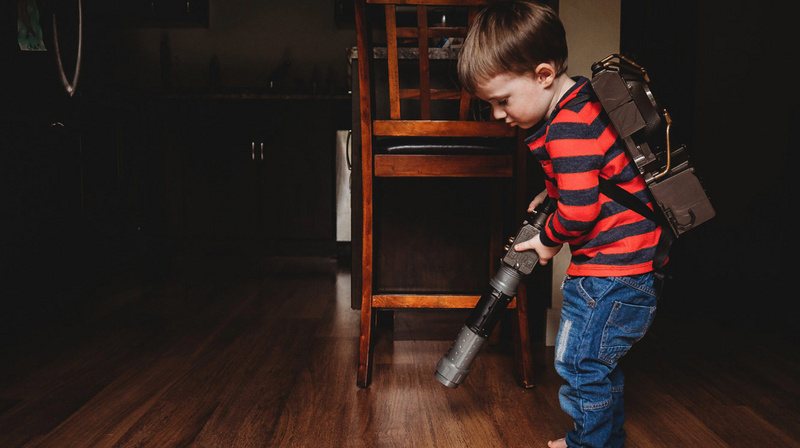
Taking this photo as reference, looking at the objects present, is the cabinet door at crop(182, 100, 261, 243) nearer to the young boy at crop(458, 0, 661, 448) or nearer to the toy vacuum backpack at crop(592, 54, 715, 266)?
the young boy at crop(458, 0, 661, 448)

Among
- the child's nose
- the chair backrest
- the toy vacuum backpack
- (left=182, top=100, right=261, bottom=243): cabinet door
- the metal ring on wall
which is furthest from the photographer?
(left=182, top=100, right=261, bottom=243): cabinet door

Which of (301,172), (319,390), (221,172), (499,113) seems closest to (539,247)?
(499,113)

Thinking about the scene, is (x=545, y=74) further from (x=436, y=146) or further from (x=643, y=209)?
(x=436, y=146)

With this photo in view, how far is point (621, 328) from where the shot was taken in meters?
0.80

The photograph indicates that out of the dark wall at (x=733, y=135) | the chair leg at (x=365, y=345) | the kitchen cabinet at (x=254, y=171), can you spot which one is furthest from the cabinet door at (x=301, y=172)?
the chair leg at (x=365, y=345)

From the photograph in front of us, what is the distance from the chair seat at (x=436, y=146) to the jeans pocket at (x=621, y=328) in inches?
20.3

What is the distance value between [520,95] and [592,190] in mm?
198

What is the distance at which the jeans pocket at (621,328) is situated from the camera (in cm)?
79

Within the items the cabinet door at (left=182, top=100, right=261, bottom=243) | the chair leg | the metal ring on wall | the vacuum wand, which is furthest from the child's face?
the cabinet door at (left=182, top=100, right=261, bottom=243)

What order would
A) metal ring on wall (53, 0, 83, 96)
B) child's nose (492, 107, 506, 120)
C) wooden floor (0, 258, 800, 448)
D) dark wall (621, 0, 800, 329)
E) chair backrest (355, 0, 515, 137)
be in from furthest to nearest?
dark wall (621, 0, 800, 329) → metal ring on wall (53, 0, 83, 96) → chair backrest (355, 0, 515, 137) → wooden floor (0, 258, 800, 448) → child's nose (492, 107, 506, 120)

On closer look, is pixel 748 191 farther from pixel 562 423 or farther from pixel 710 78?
pixel 562 423

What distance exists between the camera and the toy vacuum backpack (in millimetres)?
745

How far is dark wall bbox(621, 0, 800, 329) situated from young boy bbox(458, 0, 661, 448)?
1.31m

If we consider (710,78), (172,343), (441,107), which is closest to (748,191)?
(710,78)
